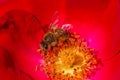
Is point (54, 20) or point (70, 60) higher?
point (54, 20)

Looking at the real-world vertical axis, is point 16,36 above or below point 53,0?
below

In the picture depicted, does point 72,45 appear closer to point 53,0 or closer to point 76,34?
point 76,34

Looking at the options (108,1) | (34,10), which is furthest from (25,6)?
(108,1)

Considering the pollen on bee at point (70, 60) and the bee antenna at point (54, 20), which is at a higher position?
the bee antenna at point (54, 20)
